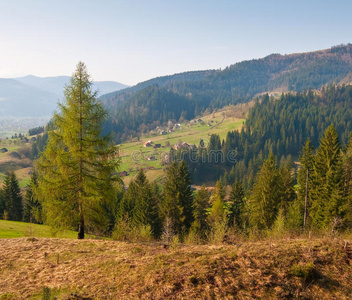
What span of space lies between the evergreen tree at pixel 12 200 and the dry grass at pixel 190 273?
4638 cm

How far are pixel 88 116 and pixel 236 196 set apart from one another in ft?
122

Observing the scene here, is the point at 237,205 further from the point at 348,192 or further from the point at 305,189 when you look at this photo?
the point at 348,192

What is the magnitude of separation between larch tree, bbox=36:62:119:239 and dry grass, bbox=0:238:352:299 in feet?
16.8

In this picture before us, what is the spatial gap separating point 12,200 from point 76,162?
4409cm

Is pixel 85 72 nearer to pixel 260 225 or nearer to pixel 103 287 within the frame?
pixel 103 287

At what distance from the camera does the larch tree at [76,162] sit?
55.7 ft

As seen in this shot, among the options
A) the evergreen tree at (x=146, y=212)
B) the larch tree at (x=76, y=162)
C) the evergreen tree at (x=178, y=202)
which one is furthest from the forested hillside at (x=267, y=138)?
the larch tree at (x=76, y=162)

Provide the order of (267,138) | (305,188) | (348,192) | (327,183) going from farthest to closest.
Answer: (267,138)
(305,188)
(327,183)
(348,192)

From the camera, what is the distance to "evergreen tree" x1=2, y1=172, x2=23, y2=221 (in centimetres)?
5092

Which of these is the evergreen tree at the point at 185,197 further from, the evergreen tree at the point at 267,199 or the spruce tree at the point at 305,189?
the spruce tree at the point at 305,189

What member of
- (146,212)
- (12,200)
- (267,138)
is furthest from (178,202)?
(267,138)

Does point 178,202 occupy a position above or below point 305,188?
below

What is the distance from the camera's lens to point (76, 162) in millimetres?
17594

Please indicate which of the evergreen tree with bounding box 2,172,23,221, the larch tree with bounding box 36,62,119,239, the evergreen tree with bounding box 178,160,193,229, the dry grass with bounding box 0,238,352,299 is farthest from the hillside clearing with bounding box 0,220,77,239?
the evergreen tree with bounding box 2,172,23,221
